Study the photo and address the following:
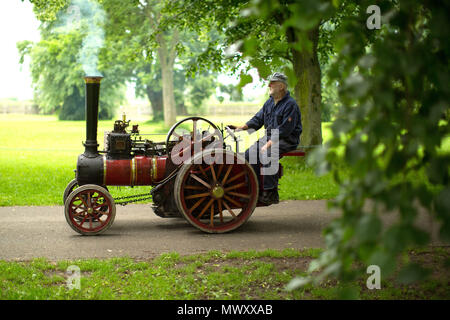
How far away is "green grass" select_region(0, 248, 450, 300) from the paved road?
38 centimetres

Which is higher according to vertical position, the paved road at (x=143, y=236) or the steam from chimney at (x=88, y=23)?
the steam from chimney at (x=88, y=23)

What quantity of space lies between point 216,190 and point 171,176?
1.88 feet

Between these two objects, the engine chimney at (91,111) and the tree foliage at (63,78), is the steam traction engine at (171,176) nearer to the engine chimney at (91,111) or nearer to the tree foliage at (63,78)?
the engine chimney at (91,111)

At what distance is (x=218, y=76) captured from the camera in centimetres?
4794

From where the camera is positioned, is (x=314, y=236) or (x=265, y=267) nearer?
(x=265, y=267)

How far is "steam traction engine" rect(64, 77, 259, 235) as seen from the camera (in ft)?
20.9

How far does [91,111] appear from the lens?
21.4 ft

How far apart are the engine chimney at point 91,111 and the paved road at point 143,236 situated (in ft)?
3.39

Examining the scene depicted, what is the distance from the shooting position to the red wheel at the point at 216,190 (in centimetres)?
635

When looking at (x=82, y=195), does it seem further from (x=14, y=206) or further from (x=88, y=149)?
(x=14, y=206)

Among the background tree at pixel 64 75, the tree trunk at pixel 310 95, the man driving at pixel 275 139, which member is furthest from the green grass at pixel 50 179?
the background tree at pixel 64 75

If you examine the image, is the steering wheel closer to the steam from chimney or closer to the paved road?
the paved road
